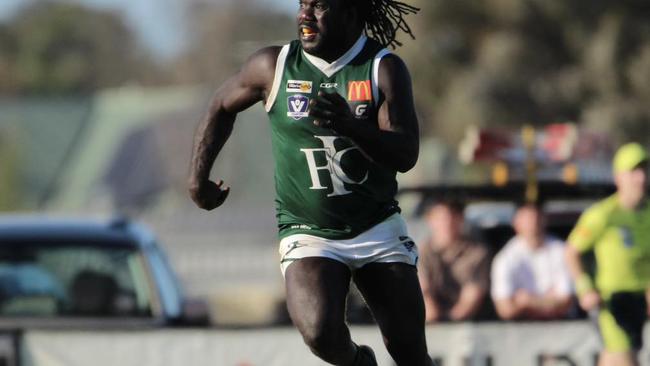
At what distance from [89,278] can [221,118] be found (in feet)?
13.6

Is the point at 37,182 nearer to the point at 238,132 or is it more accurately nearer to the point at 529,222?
the point at 238,132

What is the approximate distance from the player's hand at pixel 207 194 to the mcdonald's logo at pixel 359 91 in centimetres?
77

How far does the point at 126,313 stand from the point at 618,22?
28.3m

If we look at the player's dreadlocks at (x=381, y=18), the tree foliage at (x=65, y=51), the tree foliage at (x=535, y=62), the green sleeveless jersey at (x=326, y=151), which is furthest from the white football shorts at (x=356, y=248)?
the tree foliage at (x=65, y=51)

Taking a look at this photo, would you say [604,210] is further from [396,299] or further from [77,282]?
[396,299]

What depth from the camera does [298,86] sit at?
6969 mm

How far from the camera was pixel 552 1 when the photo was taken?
38406 mm

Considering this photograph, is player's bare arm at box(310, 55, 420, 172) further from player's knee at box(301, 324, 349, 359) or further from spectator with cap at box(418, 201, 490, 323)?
spectator with cap at box(418, 201, 490, 323)

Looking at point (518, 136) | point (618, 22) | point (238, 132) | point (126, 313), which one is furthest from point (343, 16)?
point (238, 132)

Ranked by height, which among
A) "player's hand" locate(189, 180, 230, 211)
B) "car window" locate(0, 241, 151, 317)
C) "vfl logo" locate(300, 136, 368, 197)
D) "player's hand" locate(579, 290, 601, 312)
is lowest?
"player's hand" locate(579, 290, 601, 312)

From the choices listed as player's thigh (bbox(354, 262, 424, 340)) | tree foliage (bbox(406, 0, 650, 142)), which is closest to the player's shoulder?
player's thigh (bbox(354, 262, 424, 340))

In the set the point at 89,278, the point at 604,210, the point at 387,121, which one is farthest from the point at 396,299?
the point at 89,278

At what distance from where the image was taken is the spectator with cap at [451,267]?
12180 millimetres

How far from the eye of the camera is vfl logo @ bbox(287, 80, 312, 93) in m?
6.95
